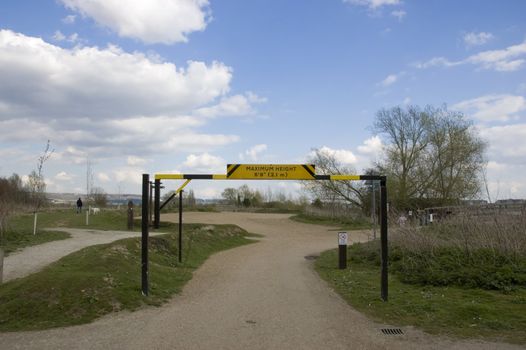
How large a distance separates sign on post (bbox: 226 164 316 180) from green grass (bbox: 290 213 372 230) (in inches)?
1185

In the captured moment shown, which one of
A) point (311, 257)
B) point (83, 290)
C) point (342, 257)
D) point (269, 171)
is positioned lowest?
point (311, 257)

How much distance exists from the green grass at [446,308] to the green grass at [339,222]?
93.5ft

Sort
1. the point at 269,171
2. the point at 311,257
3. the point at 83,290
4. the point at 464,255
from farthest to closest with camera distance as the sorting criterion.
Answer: the point at 311,257
the point at 464,255
the point at 269,171
the point at 83,290

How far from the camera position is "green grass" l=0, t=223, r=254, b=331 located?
8.13m

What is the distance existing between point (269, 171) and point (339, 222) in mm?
35285

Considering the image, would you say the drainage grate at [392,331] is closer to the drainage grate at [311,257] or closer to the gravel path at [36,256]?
the gravel path at [36,256]

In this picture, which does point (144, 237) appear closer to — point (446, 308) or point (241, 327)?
point (241, 327)

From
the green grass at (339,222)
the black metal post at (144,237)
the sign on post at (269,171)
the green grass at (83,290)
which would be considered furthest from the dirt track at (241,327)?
the green grass at (339,222)

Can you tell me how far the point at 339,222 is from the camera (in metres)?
45.2

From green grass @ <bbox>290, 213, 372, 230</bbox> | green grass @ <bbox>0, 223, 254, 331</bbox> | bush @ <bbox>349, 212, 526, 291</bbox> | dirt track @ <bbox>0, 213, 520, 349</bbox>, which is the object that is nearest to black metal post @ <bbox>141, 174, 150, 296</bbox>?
green grass @ <bbox>0, 223, 254, 331</bbox>

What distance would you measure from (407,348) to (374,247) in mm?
11328

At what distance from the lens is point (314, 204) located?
58031 millimetres

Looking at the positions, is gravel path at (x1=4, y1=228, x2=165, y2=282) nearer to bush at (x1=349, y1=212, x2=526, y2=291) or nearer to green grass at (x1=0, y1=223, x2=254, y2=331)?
green grass at (x1=0, y1=223, x2=254, y2=331)

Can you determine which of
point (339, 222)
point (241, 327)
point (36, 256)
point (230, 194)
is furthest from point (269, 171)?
point (230, 194)
